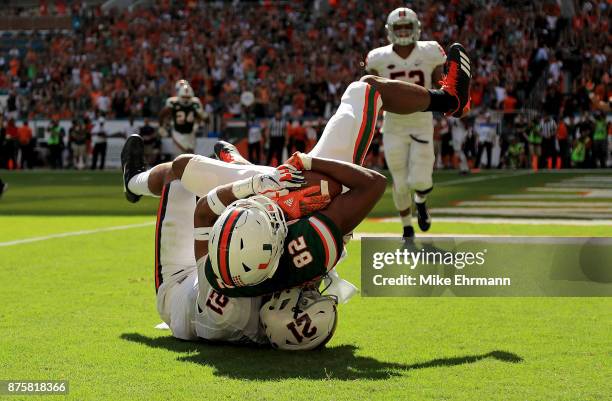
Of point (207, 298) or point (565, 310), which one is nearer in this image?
point (207, 298)

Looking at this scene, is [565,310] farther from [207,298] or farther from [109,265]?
[109,265]

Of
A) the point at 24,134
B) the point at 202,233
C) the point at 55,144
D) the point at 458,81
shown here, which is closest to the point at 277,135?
the point at 55,144

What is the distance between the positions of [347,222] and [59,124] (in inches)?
1008

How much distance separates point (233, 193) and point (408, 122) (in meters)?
5.04

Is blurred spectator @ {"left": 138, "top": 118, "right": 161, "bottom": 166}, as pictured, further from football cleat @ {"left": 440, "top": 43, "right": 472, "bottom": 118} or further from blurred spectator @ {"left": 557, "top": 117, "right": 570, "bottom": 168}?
football cleat @ {"left": 440, "top": 43, "right": 472, "bottom": 118}

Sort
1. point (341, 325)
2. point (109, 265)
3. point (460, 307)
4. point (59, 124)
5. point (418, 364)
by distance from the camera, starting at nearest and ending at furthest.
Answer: point (418, 364), point (341, 325), point (460, 307), point (109, 265), point (59, 124)

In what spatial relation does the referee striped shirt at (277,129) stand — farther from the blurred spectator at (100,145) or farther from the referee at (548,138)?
the referee at (548,138)

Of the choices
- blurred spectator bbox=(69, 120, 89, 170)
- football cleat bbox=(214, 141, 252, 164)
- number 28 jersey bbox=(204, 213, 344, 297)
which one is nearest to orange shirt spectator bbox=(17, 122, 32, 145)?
blurred spectator bbox=(69, 120, 89, 170)

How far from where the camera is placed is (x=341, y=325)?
5512mm

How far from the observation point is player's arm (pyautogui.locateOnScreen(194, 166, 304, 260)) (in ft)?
15.0

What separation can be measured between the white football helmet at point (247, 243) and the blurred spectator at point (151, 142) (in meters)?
22.2

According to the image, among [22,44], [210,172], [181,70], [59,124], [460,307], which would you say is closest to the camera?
[210,172]

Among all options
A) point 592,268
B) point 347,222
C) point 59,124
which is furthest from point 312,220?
point 59,124

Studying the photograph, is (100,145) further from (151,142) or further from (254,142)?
(254,142)
